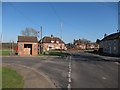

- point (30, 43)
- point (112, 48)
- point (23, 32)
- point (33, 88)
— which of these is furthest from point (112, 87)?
point (23, 32)

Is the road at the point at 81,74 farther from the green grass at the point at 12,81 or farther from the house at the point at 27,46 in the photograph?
the house at the point at 27,46

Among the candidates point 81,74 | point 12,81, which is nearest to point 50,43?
point 81,74

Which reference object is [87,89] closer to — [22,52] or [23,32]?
[22,52]

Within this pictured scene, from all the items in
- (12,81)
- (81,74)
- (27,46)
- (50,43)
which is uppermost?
(50,43)

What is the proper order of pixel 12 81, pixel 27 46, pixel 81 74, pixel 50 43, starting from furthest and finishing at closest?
pixel 50 43
pixel 27 46
pixel 81 74
pixel 12 81

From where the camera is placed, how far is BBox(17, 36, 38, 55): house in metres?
27.8

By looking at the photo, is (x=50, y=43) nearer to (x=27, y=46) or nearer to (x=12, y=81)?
(x=27, y=46)

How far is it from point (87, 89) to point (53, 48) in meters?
55.6

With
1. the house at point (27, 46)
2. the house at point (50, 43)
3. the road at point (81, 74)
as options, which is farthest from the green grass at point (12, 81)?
the house at point (50, 43)

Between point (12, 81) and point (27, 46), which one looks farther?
point (27, 46)

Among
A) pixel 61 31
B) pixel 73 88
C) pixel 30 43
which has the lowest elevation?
pixel 73 88

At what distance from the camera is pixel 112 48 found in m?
33.0

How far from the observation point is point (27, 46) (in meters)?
29.6

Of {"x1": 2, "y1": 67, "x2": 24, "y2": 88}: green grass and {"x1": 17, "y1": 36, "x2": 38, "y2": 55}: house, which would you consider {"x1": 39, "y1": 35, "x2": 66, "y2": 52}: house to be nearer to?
{"x1": 17, "y1": 36, "x2": 38, "y2": 55}: house
